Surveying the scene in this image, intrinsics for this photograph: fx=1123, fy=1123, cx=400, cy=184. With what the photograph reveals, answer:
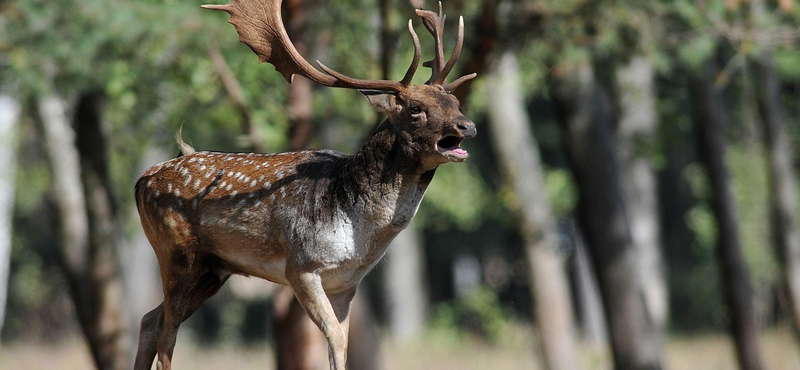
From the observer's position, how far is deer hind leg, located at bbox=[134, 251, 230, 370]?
5.27m

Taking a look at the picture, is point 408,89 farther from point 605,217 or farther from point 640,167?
point 640,167

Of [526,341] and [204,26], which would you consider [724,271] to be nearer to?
[526,341]

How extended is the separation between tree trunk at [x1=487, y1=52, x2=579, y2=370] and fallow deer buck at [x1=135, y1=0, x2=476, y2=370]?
881 centimetres

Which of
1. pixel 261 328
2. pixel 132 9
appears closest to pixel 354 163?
pixel 132 9

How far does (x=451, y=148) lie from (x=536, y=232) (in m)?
9.55

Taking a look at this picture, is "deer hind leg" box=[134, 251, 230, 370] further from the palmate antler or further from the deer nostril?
the deer nostril

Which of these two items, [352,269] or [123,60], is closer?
[352,269]

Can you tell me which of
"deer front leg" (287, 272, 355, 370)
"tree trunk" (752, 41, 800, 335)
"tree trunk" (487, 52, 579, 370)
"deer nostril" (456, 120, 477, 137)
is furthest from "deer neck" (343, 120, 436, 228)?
"tree trunk" (752, 41, 800, 335)

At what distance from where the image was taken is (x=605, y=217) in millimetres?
12742

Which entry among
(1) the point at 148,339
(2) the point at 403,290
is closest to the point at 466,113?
(1) the point at 148,339

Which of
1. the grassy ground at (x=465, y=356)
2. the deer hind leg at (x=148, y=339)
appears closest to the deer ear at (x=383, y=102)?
the deer hind leg at (x=148, y=339)

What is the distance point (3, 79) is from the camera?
12328mm

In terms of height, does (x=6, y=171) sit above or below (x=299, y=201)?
below

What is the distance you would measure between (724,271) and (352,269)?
12414mm
